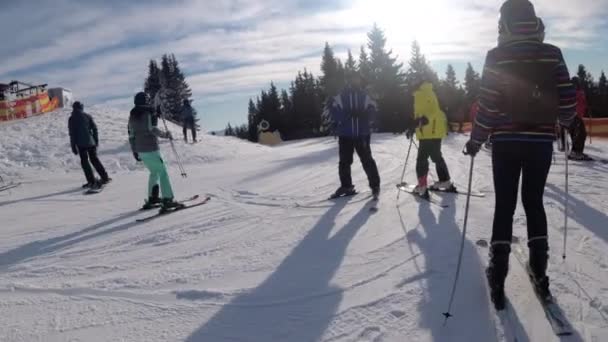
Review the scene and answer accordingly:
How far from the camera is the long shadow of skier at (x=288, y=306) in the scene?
2.93m

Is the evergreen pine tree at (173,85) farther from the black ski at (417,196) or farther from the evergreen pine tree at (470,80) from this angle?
the black ski at (417,196)

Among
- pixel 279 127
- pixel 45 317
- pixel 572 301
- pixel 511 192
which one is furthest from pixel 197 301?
pixel 279 127

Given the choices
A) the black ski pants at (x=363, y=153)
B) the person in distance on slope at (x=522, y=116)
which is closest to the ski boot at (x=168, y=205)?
the black ski pants at (x=363, y=153)

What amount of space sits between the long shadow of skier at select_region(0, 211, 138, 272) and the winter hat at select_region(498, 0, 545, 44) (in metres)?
5.37

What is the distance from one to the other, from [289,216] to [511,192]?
3.69 metres

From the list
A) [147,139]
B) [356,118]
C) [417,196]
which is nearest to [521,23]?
[356,118]

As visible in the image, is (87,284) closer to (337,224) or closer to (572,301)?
(337,224)

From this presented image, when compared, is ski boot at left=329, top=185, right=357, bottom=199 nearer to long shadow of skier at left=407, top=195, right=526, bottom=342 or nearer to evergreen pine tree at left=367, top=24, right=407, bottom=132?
long shadow of skier at left=407, top=195, right=526, bottom=342

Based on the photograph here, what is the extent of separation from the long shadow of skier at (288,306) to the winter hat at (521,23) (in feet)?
7.55

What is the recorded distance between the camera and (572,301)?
310 cm

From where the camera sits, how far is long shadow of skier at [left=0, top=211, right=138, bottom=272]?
16.8 feet

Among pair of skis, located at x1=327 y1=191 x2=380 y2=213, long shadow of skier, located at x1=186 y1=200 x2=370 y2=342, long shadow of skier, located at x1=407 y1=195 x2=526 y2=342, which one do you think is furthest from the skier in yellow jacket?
long shadow of skier, located at x1=186 y1=200 x2=370 y2=342

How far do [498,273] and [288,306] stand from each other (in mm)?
1549

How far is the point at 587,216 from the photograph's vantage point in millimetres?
5312
